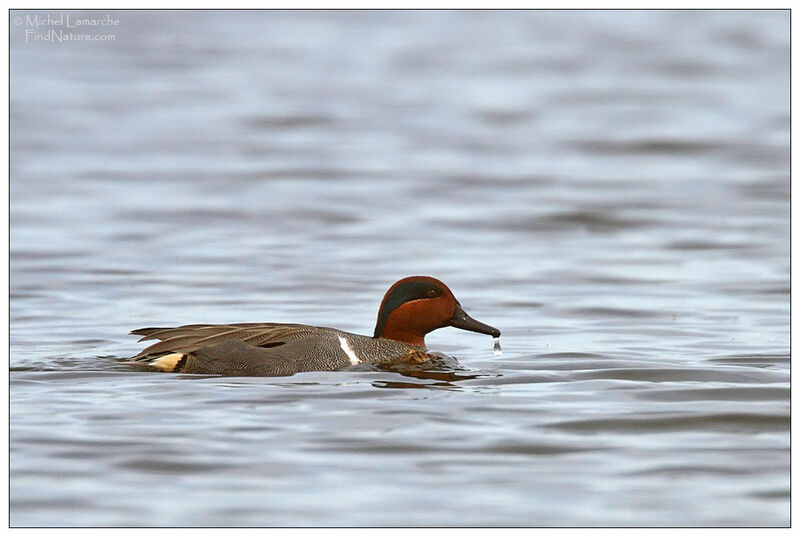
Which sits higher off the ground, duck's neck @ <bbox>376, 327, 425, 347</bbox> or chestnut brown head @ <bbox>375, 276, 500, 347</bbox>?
chestnut brown head @ <bbox>375, 276, 500, 347</bbox>

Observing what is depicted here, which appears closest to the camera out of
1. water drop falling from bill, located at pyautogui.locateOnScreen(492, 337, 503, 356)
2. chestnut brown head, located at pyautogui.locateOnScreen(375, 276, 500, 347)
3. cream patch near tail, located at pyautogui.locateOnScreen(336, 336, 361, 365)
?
cream patch near tail, located at pyautogui.locateOnScreen(336, 336, 361, 365)

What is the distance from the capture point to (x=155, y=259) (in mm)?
14367

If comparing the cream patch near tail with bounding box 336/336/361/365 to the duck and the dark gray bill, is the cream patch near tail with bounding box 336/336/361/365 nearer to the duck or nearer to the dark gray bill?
the duck

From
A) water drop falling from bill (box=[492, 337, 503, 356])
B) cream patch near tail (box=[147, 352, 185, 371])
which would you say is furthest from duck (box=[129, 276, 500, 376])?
water drop falling from bill (box=[492, 337, 503, 356])

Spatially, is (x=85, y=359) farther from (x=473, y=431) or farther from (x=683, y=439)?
(x=683, y=439)

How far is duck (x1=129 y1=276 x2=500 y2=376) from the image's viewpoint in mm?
9273

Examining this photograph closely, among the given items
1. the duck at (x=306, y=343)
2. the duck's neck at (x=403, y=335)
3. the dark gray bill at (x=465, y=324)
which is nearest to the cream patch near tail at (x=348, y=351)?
the duck at (x=306, y=343)

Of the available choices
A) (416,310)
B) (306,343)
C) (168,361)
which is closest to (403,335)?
(416,310)

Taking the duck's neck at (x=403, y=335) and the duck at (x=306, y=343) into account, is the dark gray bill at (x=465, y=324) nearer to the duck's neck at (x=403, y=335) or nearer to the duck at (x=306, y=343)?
the duck at (x=306, y=343)

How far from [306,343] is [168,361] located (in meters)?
0.81

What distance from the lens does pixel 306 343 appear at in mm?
9414

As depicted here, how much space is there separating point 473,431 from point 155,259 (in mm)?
7000

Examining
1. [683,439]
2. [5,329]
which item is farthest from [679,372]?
[5,329]

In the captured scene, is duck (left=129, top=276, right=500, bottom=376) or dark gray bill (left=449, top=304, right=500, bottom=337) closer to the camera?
duck (left=129, top=276, right=500, bottom=376)
